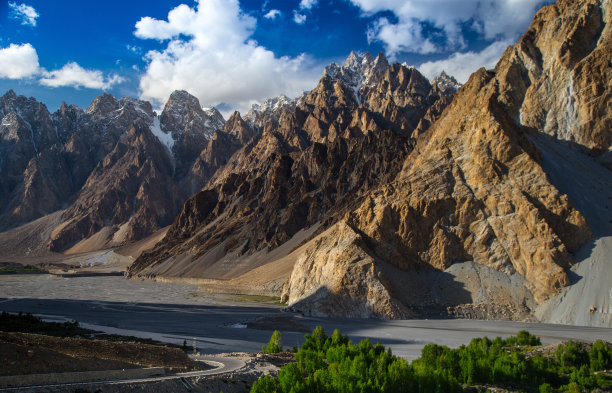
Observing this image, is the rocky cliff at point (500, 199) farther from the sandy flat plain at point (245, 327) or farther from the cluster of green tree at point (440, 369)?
the cluster of green tree at point (440, 369)

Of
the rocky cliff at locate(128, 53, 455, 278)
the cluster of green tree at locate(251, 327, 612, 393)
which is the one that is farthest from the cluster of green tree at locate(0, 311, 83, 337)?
the rocky cliff at locate(128, 53, 455, 278)

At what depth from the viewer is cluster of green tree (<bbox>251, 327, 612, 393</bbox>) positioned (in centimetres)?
2044

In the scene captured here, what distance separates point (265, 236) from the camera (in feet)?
471

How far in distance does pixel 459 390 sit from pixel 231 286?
95.2 metres

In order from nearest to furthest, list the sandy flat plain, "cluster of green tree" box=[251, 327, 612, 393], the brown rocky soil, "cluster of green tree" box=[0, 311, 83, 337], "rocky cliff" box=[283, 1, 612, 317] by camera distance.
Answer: the brown rocky soil → "cluster of green tree" box=[251, 327, 612, 393] → "cluster of green tree" box=[0, 311, 83, 337] → the sandy flat plain → "rocky cliff" box=[283, 1, 612, 317]

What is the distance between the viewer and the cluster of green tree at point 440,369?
20438 mm

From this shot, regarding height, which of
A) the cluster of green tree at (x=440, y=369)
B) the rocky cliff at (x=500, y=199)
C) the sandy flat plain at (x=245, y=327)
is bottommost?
the sandy flat plain at (x=245, y=327)

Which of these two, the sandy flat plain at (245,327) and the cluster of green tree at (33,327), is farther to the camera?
the sandy flat plain at (245,327)

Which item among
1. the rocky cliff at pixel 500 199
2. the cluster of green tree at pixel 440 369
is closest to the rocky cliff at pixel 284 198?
the rocky cliff at pixel 500 199

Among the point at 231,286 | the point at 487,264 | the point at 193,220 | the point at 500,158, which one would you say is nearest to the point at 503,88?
the point at 500,158

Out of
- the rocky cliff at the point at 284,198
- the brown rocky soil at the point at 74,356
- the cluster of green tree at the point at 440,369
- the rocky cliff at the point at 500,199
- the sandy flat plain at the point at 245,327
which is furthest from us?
the rocky cliff at the point at 284,198

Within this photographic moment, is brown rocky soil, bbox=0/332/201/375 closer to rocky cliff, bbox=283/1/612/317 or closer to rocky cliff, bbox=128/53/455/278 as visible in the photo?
rocky cliff, bbox=283/1/612/317

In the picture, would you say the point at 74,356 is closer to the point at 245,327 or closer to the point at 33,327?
the point at 33,327

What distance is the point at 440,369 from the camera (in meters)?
24.0
